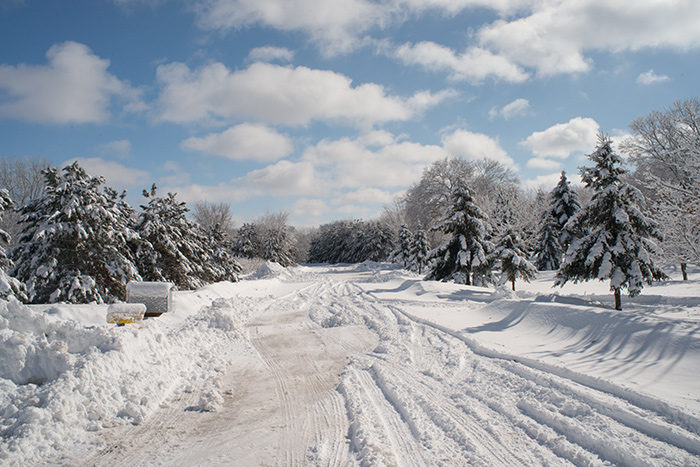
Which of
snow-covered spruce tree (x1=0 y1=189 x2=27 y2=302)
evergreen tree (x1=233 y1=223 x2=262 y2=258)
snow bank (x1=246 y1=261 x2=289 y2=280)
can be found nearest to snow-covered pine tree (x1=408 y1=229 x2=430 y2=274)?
snow bank (x1=246 y1=261 x2=289 y2=280)

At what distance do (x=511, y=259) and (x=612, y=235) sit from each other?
7844mm

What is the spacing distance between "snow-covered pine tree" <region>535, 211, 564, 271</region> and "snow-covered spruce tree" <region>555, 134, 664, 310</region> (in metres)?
19.9

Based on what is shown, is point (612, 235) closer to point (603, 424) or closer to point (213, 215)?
point (603, 424)

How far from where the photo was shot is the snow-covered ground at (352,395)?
3496 millimetres

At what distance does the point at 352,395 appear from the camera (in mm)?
4961

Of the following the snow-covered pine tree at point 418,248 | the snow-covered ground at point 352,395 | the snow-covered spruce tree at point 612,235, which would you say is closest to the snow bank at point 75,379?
the snow-covered ground at point 352,395

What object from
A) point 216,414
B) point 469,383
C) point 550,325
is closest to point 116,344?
point 216,414

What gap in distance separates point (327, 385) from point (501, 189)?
39.3 metres

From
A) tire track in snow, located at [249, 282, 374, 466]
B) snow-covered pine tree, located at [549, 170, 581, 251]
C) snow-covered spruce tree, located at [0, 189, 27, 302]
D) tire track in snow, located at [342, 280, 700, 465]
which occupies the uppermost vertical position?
snow-covered pine tree, located at [549, 170, 581, 251]

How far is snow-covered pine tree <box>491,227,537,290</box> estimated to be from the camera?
18.6 m

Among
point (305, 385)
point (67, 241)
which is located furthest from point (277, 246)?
point (305, 385)

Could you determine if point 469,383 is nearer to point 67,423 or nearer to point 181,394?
point 181,394

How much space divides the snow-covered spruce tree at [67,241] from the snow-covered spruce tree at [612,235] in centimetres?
1477

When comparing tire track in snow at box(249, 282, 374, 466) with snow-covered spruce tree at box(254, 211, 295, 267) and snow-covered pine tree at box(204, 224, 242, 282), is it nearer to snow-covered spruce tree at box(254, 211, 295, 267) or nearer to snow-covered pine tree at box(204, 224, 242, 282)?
snow-covered pine tree at box(204, 224, 242, 282)
